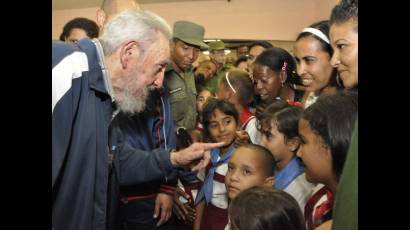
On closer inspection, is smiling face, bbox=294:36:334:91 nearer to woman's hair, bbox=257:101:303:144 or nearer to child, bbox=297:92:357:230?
woman's hair, bbox=257:101:303:144

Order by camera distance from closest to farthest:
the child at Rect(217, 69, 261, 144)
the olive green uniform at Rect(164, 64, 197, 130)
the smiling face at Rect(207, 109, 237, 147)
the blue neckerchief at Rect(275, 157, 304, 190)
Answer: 1. the blue neckerchief at Rect(275, 157, 304, 190)
2. the smiling face at Rect(207, 109, 237, 147)
3. the child at Rect(217, 69, 261, 144)
4. the olive green uniform at Rect(164, 64, 197, 130)

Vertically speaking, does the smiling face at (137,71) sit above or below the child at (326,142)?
above

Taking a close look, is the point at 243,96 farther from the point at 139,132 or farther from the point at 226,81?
the point at 139,132

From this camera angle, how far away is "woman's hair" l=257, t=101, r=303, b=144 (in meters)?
2.19

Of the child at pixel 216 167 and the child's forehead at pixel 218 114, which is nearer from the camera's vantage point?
the child at pixel 216 167

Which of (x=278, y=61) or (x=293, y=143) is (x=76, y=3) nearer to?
(x=278, y=61)

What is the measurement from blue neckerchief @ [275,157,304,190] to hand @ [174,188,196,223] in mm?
962

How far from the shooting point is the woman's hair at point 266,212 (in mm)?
1440

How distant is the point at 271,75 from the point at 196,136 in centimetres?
93

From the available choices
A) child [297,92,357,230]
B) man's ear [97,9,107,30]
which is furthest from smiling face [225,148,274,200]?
man's ear [97,9,107,30]

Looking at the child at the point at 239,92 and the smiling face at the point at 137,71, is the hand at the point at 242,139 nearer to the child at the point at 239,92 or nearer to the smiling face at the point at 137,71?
the child at the point at 239,92

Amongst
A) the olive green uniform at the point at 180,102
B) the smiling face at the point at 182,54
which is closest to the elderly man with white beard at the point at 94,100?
the olive green uniform at the point at 180,102
